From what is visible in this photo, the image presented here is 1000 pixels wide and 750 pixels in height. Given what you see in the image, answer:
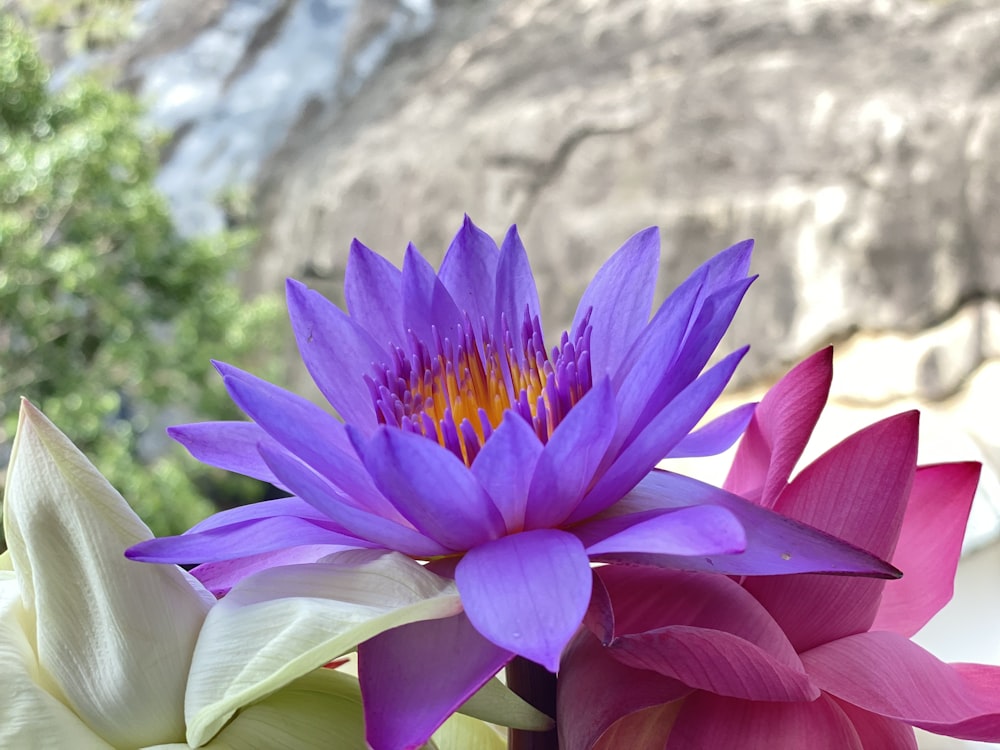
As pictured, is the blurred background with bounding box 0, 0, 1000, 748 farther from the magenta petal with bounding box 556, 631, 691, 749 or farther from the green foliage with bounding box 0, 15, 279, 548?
the magenta petal with bounding box 556, 631, 691, 749

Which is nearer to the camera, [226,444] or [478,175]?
[226,444]

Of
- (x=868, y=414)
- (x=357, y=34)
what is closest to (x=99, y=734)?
(x=868, y=414)

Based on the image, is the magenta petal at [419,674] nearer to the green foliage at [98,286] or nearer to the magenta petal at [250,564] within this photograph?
the magenta petal at [250,564]

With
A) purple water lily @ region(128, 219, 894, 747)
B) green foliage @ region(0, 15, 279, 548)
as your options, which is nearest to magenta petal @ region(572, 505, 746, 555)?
purple water lily @ region(128, 219, 894, 747)

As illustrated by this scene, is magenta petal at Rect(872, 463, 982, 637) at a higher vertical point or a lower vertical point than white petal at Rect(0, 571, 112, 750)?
higher

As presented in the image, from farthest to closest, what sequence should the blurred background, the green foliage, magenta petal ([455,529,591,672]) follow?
the blurred background → the green foliage → magenta petal ([455,529,591,672])

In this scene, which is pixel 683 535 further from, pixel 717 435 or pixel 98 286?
pixel 98 286

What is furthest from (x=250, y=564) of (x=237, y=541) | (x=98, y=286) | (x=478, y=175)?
(x=478, y=175)
